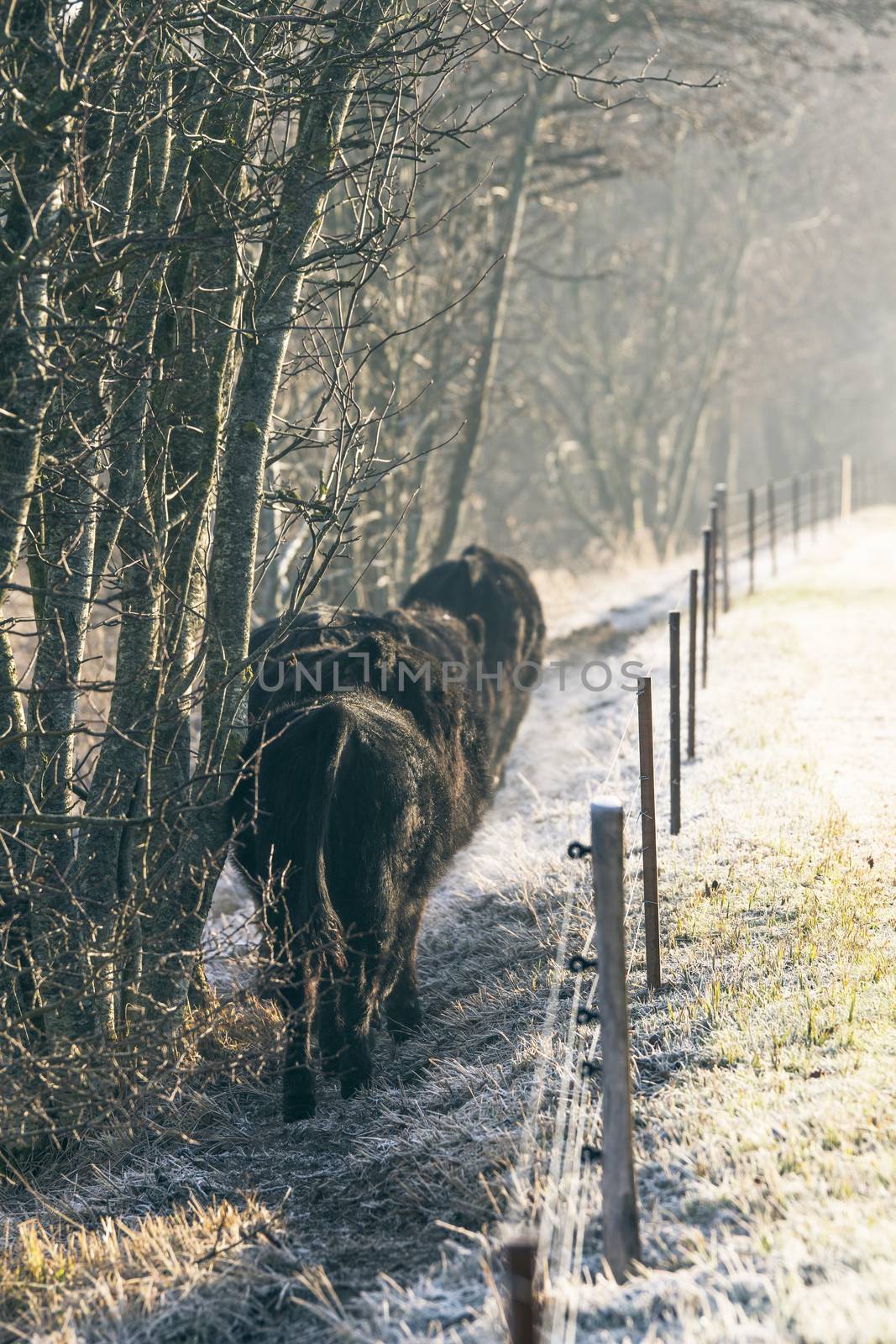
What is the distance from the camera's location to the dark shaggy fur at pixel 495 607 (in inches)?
376

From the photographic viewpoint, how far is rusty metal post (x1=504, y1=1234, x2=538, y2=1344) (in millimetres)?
2361

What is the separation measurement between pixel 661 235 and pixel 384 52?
905 inches

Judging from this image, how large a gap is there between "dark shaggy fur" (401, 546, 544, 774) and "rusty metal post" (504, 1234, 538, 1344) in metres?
6.93

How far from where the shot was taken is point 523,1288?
2371 mm

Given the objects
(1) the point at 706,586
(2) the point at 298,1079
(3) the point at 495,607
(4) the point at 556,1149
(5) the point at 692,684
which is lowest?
(2) the point at 298,1079

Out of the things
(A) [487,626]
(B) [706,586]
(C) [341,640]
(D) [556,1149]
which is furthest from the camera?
(B) [706,586]

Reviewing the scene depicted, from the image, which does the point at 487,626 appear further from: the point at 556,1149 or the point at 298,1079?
the point at 556,1149

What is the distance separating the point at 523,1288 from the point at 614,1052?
797mm

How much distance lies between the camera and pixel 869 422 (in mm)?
38344

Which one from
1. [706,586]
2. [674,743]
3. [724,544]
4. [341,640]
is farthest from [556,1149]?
[724,544]

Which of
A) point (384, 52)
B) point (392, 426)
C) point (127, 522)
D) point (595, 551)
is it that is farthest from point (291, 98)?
point (595, 551)

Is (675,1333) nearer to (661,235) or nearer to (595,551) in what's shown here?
(595,551)

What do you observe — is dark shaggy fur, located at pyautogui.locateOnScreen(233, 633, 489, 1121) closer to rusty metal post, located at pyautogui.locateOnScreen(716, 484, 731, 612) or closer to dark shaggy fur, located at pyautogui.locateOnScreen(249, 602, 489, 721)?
dark shaggy fur, located at pyautogui.locateOnScreen(249, 602, 489, 721)

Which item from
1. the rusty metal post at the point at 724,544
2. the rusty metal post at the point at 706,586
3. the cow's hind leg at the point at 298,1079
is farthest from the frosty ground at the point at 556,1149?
the rusty metal post at the point at 724,544
